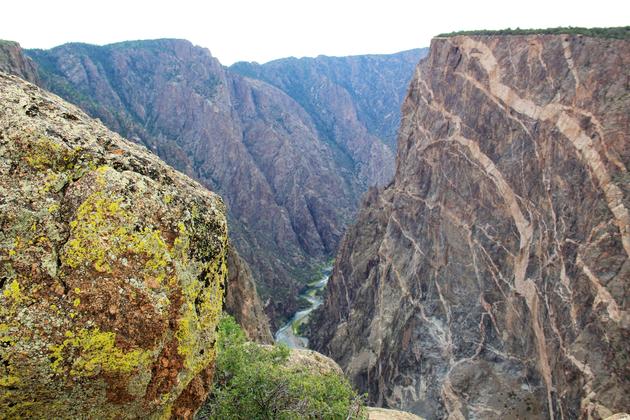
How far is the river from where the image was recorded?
298 feet

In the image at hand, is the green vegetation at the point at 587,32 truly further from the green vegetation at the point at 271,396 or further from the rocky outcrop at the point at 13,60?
the rocky outcrop at the point at 13,60

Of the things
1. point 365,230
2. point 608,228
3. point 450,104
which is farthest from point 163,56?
point 608,228

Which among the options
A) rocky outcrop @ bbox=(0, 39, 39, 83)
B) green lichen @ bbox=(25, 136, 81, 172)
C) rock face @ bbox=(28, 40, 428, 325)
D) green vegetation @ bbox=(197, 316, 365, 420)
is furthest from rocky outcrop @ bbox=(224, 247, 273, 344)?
rock face @ bbox=(28, 40, 428, 325)

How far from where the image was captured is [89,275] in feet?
19.9

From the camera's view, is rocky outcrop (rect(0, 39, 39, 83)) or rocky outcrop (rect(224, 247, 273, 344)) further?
rocky outcrop (rect(0, 39, 39, 83))

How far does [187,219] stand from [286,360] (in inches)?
424

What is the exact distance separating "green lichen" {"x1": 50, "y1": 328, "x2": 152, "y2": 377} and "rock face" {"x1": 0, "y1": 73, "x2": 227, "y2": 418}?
0.01 meters

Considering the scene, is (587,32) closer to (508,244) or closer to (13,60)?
(508,244)

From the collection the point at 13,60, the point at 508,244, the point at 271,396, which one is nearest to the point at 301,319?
the point at 508,244

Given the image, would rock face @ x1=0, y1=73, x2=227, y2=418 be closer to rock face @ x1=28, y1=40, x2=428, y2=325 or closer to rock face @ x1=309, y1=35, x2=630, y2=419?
rock face @ x1=309, y1=35, x2=630, y2=419

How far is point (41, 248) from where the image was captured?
602 centimetres

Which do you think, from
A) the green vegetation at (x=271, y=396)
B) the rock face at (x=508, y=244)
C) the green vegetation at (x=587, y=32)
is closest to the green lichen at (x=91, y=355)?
the green vegetation at (x=271, y=396)

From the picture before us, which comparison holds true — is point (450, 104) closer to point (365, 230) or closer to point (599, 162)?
point (599, 162)

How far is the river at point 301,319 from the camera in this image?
9081cm
